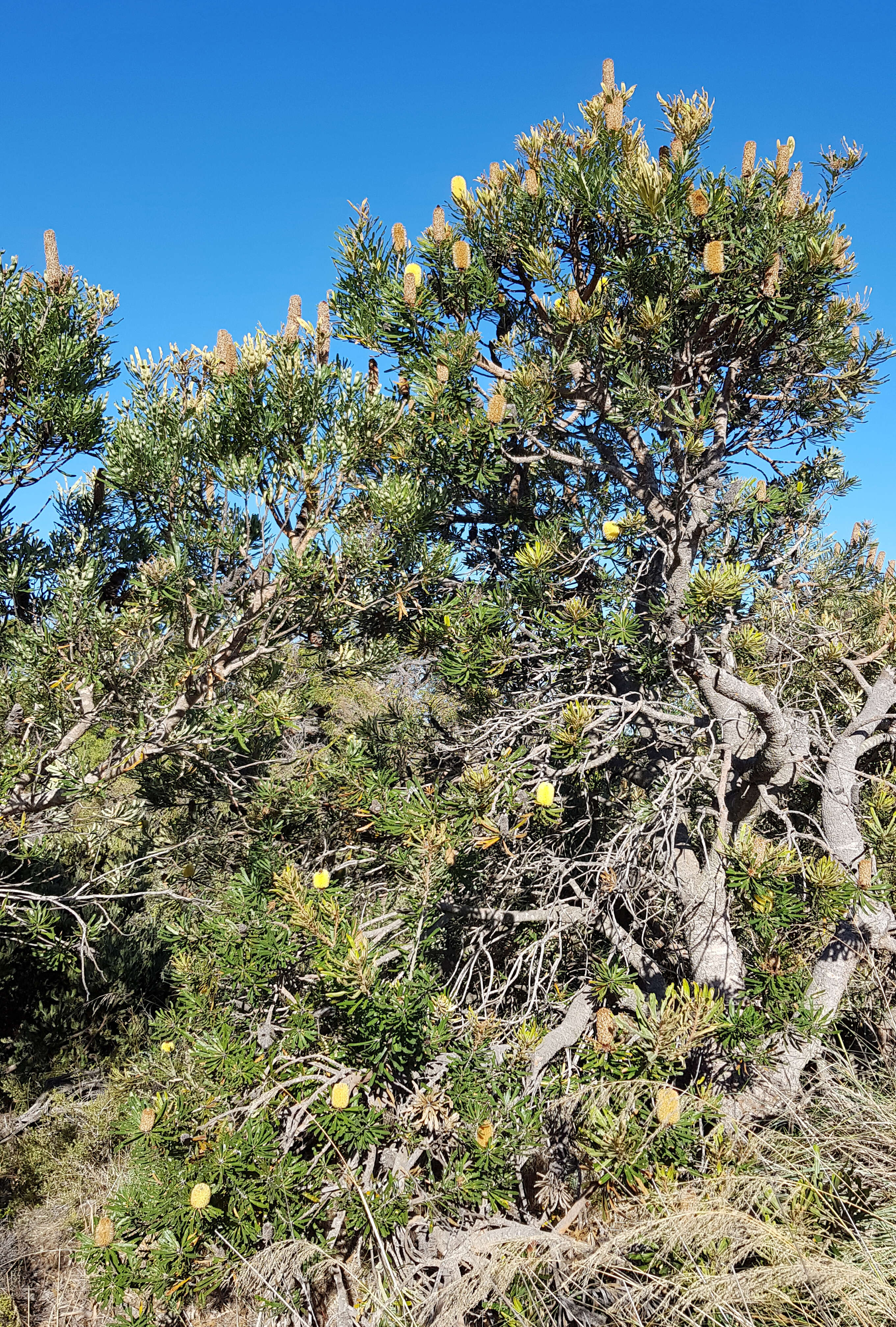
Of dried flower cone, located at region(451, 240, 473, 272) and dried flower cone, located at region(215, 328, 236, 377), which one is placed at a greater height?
dried flower cone, located at region(451, 240, 473, 272)

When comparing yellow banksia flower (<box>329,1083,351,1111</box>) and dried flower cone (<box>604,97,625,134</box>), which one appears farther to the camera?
dried flower cone (<box>604,97,625,134</box>)

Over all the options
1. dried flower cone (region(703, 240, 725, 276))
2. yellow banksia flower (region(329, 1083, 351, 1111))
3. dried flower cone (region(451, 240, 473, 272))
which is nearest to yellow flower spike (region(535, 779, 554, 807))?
yellow banksia flower (region(329, 1083, 351, 1111))

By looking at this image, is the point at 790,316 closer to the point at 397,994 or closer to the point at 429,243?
the point at 429,243

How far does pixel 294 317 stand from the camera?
3086 mm

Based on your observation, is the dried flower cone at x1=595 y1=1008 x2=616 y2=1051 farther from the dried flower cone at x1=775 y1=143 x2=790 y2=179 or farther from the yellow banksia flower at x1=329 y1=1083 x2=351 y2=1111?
the dried flower cone at x1=775 y1=143 x2=790 y2=179

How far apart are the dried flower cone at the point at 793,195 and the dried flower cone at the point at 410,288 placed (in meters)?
1.23

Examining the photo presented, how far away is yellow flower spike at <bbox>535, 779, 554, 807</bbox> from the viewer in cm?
230

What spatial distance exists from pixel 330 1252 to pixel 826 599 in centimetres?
352

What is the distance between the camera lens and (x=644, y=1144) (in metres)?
1.90

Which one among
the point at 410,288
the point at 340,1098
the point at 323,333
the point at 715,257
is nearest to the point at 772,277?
the point at 715,257

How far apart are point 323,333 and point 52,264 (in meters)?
1.08

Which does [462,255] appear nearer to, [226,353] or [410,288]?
[410,288]

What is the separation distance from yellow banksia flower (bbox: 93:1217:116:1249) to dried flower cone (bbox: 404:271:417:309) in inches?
119

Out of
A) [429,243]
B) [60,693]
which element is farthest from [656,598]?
[60,693]
